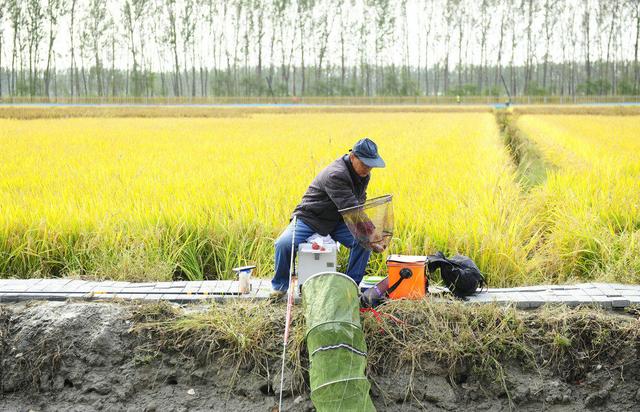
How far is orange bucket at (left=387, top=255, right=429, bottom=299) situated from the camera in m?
3.62

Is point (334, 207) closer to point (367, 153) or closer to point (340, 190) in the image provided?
point (340, 190)

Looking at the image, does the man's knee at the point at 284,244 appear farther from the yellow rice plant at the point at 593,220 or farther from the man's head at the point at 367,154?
the yellow rice plant at the point at 593,220

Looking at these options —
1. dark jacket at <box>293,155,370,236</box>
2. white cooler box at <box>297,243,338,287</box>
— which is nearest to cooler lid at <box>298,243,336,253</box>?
white cooler box at <box>297,243,338,287</box>

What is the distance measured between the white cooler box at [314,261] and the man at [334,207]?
0.08 m

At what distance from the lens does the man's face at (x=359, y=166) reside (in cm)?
369

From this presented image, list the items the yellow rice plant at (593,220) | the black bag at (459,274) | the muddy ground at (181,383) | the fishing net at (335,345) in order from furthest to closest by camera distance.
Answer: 1. the yellow rice plant at (593,220)
2. the black bag at (459,274)
3. the muddy ground at (181,383)
4. the fishing net at (335,345)

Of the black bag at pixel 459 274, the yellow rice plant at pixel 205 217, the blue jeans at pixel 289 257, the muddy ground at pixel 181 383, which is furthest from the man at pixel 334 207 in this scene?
the muddy ground at pixel 181 383

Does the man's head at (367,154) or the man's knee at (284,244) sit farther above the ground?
the man's head at (367,154)

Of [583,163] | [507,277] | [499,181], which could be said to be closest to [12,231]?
[507,277]

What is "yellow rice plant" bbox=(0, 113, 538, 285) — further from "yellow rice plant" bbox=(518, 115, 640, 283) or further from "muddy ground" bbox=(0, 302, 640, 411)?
"muddy ground" bbox=(0, 302, 640, 411)

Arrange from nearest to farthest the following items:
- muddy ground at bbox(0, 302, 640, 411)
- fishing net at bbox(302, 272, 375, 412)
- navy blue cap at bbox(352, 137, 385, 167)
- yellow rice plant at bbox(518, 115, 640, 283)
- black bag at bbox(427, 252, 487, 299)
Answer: fishing net at bbox(302, 272, 375, 412)
muddy ground at bbox(0, 302, 640, 411)
navy blue cap at bbox(352, 137, 385, 167)
black bag at bbox(427, 252, 487, 299)
yellow rice plant at bbox(518, 115, 640, 283)

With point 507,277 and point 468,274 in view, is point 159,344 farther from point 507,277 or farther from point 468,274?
point 507,277

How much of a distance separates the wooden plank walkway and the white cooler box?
0.27m

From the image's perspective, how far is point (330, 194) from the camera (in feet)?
11.9
